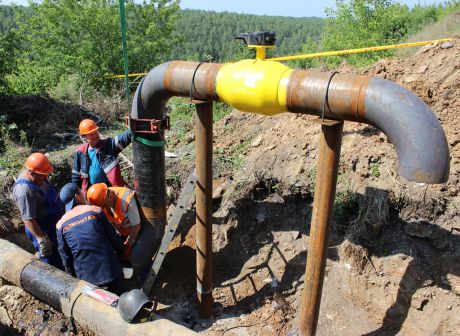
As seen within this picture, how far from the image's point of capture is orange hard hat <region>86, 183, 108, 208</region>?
4.02 metres

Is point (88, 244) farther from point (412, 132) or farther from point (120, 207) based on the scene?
point (412, 132)

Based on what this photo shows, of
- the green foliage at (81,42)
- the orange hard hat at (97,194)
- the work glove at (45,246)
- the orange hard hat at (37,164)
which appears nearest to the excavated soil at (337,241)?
the work glove at (45,246)

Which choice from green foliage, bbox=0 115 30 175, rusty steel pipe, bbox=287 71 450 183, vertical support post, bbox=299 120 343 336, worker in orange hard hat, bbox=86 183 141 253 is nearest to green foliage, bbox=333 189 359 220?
vertical support post, bbox=299 120 343 336

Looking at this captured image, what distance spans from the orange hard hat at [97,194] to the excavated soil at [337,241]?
1.30m

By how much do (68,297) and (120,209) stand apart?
3.61ft

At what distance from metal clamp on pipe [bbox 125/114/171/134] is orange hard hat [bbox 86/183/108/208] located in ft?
2.24

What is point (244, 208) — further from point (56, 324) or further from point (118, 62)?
point (118, 62)

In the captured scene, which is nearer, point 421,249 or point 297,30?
point 421,249

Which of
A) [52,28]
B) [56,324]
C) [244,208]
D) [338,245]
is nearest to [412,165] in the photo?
[338,245]

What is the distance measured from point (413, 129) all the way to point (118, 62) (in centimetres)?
1226

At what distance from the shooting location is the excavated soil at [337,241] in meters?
3.71

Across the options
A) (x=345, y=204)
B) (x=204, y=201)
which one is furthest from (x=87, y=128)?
(x=345, y=204)

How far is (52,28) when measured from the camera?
13.3 meters

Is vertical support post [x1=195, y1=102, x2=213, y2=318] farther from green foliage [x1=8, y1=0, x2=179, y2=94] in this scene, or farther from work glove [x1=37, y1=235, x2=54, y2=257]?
green foliage [x1=8, y1=0, x2=179, y2=94]
